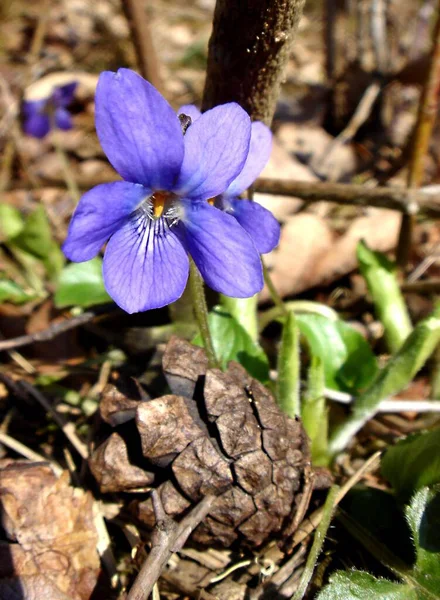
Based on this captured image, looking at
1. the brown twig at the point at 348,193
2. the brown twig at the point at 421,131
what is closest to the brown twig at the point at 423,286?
the brown twig at the point at 421,131

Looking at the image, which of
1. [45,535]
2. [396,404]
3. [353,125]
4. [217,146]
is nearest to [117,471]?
[45,535]

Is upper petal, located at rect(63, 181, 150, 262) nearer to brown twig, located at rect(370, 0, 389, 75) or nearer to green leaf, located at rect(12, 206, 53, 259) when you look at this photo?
green leaf, located at rect(12, 206, 53, 259)

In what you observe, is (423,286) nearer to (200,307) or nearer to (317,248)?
(317,248)

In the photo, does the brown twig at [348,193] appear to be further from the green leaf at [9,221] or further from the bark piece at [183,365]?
the green leaf at [9,221]

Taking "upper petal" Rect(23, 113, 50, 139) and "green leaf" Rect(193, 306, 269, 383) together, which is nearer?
"green leaf" Rect(193, 306, 269, 383)

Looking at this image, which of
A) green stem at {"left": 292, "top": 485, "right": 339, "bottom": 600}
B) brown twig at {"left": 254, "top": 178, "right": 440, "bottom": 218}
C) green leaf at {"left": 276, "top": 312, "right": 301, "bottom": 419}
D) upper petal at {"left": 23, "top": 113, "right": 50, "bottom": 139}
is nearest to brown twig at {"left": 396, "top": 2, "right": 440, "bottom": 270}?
brown twig at {"left": 254, "top": 178, "right": 440, "bottom": 218}

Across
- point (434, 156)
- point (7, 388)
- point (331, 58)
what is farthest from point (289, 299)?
point (331, 58)
